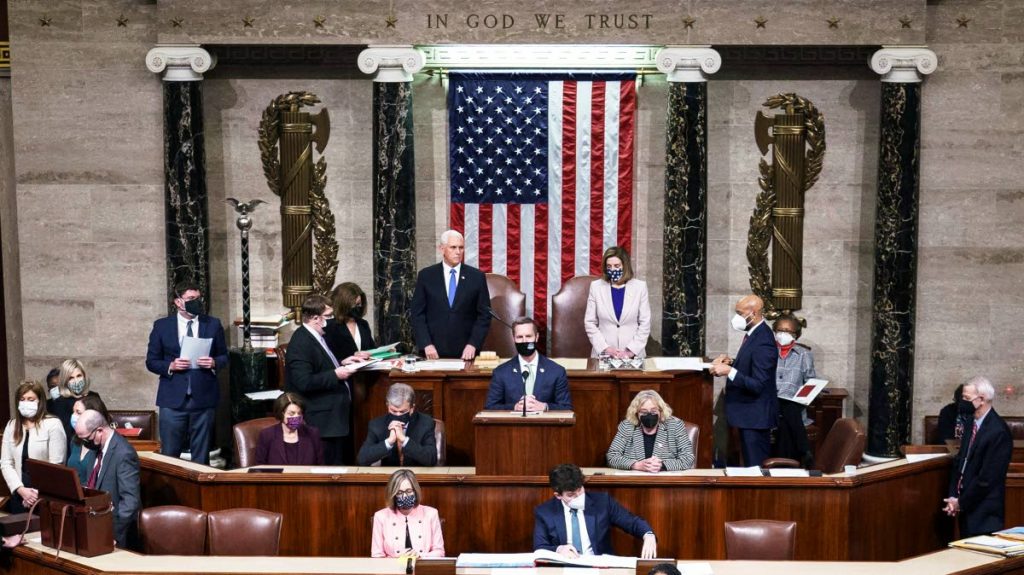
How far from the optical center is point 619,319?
11.5 meters

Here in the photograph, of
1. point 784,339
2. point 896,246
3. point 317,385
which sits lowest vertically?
point 317,385

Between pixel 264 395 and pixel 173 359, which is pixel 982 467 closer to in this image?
pixel 264 395

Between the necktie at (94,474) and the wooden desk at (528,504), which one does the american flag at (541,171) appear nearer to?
the wooden desk at (528,504)

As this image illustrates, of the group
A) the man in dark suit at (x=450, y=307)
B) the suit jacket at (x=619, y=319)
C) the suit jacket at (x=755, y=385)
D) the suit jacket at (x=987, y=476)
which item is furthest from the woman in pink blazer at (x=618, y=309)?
the suit jacket at (x=987, y=476)

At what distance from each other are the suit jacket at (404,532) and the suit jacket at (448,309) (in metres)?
3.36

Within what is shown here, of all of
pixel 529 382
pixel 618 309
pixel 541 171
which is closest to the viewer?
pixel 529 382

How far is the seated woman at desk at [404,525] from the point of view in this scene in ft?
26.7

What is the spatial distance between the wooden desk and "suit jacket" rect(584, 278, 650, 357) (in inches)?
98.2

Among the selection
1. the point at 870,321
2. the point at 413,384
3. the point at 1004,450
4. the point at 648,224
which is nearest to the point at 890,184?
the point at 870,321

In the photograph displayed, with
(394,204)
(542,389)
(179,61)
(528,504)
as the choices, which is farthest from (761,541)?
(179,61)

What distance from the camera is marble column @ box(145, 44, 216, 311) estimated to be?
12.8m

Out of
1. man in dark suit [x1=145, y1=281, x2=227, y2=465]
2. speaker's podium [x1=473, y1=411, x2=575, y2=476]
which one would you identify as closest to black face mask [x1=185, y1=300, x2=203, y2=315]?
man in dark suit [x1=145, y1=281, x2=227, y2=465]

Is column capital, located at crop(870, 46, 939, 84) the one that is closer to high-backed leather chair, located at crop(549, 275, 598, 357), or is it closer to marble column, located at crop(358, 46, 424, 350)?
high-backed leather chair, located at crop(549, 275, 598, 357)

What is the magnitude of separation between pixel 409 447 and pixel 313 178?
196 inches
